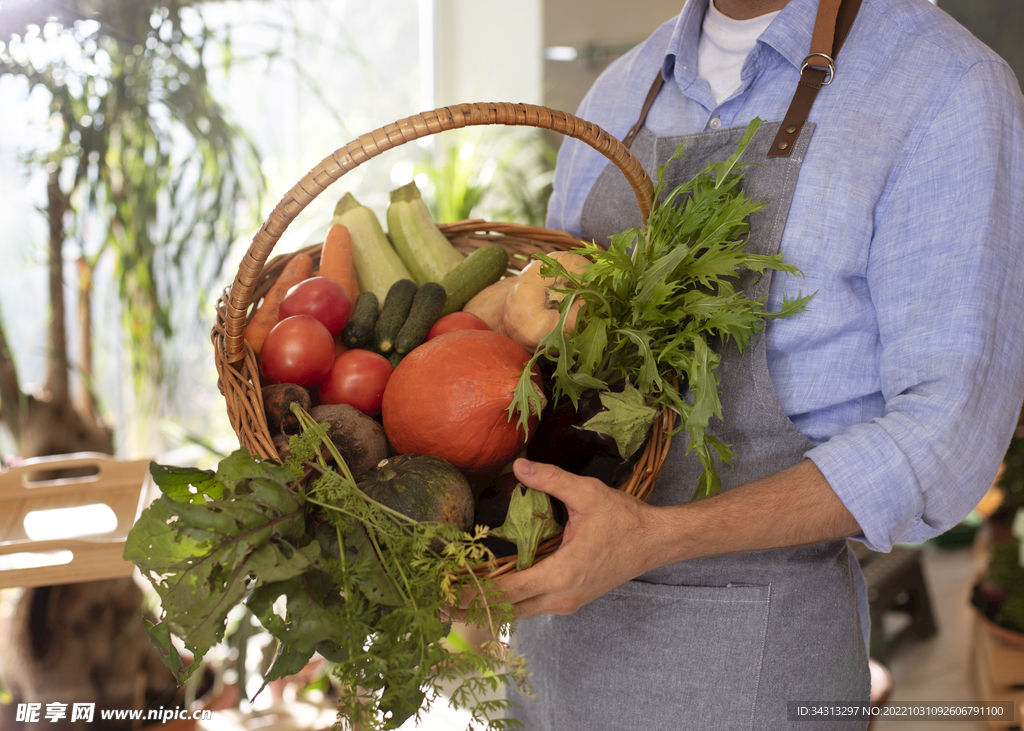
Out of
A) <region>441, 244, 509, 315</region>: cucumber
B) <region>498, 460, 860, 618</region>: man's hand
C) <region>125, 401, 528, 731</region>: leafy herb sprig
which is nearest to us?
<region>125, 401, 528, 731</region>: leafy herb sprig

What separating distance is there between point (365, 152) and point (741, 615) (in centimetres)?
70

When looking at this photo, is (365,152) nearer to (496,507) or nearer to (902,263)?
(496,507)

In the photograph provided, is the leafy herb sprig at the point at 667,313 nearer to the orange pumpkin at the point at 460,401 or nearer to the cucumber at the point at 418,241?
the orange pumpkin at the point at 460,401

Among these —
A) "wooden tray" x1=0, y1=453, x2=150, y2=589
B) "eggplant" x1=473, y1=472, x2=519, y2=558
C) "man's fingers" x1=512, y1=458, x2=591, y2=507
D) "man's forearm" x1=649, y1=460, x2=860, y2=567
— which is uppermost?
"man's fingers" x1=512, y1=458, x2=591, y2=507

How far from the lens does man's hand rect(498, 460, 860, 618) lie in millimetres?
710

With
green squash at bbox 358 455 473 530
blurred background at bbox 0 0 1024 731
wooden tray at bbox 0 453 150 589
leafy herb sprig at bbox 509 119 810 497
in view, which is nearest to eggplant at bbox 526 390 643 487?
leafy herb sprig at bbox 509 119 810 497

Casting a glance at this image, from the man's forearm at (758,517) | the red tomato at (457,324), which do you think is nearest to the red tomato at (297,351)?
the red tomato at (457,324)

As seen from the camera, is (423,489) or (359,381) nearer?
(423,489)

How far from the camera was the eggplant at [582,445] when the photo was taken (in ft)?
2.73

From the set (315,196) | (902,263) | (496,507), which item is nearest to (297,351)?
(315,196)

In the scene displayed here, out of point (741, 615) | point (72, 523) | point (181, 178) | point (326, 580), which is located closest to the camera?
point (326, 580)

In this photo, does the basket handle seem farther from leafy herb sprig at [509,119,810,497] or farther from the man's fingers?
the man's fingers

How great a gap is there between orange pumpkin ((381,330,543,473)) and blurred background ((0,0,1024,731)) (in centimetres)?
109

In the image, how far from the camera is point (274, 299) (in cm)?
102
